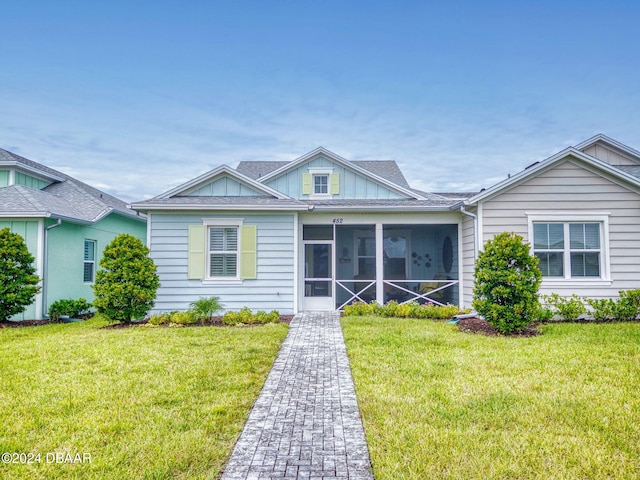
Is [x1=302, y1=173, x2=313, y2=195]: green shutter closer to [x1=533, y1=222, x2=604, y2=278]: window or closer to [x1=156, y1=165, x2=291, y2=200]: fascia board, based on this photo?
[x1=156, y1=165, x2=291, y2=200]: fascia board

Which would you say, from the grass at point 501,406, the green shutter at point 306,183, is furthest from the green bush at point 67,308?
the grass at point 501,406

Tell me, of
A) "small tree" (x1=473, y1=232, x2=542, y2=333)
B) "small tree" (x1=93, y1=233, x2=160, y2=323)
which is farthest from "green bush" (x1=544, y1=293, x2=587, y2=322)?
"small tree" (x1=93, y1=233, x2=160, y2=323)

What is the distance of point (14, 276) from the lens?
989cm

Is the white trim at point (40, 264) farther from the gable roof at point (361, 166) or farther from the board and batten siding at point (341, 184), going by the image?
the gable roof at point (361, 166)

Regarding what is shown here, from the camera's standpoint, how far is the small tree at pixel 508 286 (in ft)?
26.3

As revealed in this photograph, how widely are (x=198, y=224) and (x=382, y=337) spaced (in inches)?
248

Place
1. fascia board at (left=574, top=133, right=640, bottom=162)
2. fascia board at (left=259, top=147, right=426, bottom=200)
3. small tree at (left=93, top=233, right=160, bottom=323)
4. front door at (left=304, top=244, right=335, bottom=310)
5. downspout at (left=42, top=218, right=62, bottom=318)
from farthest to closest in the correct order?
fascia board at (left=259, top=147, right=426, bottom=200) → fascia board at (left=574, top=133, right=640, bottom=162) → front door at (left=304, top=244, right=335, bottom=310) → downspout at (left=42, top=218, right=62, bottom=318) → small tree at (left=93, top=233, right=160, bottom=323)

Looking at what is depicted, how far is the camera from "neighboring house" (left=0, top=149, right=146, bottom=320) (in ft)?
35.3

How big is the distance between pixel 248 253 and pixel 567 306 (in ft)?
27.6

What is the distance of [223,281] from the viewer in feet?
36.1

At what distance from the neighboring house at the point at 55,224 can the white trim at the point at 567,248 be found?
13.2 m

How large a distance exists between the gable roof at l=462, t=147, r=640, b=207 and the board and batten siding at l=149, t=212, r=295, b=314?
17.8 ft

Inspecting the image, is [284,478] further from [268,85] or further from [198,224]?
[268,85]

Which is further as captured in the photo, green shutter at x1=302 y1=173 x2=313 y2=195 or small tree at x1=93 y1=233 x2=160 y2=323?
green shutter at x1=302 y1=173 x2=313 y2=195
